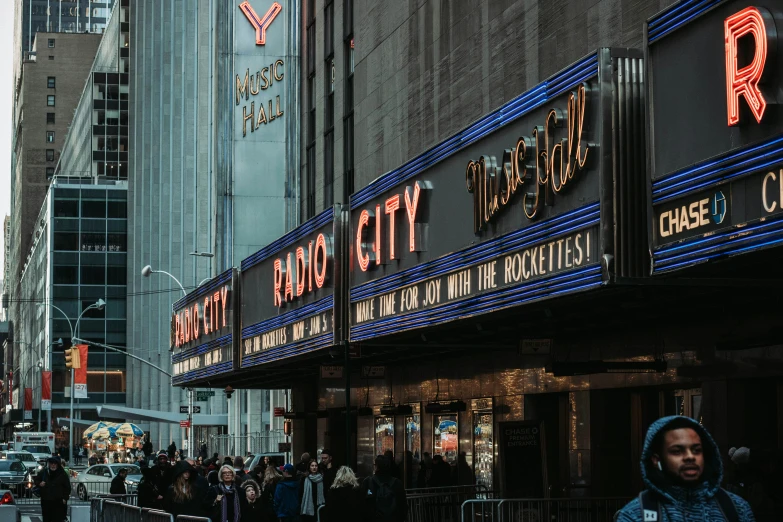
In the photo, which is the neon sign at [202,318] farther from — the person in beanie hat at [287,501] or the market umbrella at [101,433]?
the market umbrella at [101,433]

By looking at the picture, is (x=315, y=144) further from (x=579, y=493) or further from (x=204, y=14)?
(x=204, y=14)

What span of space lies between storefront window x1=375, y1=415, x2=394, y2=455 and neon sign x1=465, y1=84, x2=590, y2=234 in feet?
49.1

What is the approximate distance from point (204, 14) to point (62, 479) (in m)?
68.8

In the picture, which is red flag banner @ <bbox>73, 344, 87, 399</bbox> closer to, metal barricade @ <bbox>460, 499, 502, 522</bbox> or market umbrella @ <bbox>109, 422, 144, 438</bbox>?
market umbrella @ <bbox>109, 422, 144, 438</bbox>

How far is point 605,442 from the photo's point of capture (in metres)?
19.9

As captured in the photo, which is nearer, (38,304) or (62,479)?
(62,479)

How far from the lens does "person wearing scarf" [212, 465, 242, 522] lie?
16.0 metres

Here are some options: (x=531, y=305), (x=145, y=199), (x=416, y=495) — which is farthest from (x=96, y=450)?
(x=531, y=305)

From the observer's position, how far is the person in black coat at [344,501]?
1478cm

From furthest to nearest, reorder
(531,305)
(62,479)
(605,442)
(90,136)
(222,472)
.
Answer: (90,136) < (62,479) < (605,442) < (222,472) < (531,305)

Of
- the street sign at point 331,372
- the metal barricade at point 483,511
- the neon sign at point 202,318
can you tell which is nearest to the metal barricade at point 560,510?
the metal barricade at point 483,511

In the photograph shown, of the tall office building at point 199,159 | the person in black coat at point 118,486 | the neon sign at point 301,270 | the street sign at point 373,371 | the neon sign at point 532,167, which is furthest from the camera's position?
the tall office building at point 199,159

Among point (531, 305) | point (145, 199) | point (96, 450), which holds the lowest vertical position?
point (96, 450)

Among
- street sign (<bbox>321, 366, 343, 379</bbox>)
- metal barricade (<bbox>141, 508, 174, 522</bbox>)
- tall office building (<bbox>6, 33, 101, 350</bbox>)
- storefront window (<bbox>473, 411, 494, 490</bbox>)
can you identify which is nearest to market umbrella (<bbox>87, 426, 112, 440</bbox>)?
street sign (<bbox>321, 366, 343, 379</bbox>)
